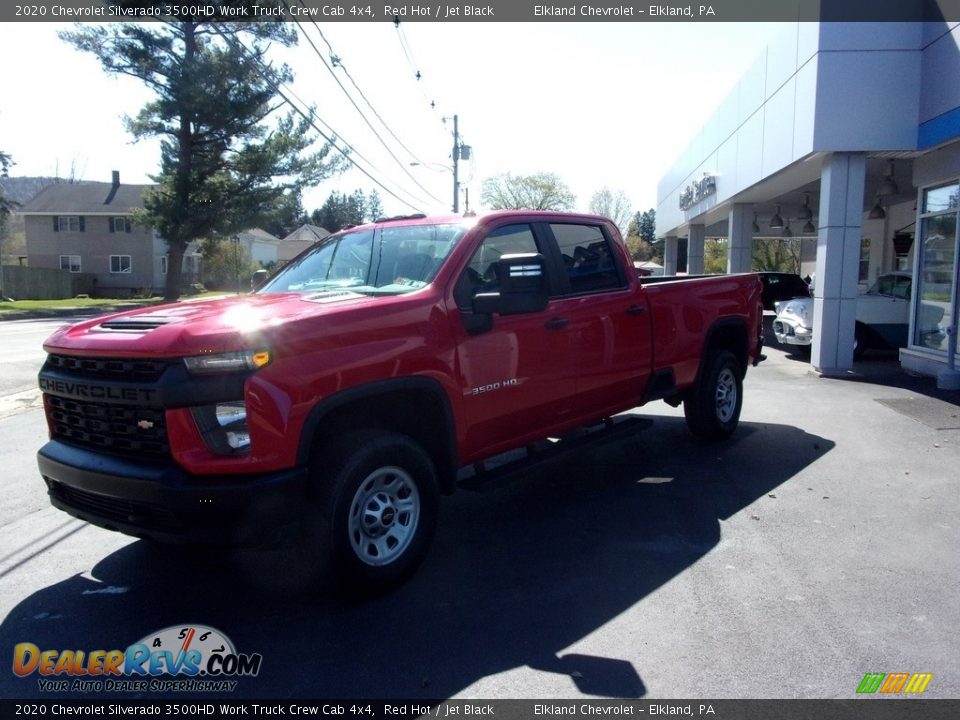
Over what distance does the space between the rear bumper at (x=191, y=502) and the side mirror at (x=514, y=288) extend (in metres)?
1.52

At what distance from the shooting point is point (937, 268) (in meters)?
12.0

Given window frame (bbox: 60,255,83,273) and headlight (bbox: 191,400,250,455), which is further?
window frame (bbox: 60,255,83,273)

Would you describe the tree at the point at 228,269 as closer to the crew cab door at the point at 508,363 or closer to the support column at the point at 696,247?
the support column at the point at 696,247

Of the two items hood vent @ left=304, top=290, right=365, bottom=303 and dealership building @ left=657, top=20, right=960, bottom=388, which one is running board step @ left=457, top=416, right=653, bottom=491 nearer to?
hood vent @ left=304, top=290, right=365, bottom=303

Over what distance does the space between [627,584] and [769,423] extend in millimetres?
5122

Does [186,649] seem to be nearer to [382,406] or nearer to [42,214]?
[382,406]

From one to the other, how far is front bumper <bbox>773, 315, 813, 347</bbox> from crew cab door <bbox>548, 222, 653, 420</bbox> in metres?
8.48

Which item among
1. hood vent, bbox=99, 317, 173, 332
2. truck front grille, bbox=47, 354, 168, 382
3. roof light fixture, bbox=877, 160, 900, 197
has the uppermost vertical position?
roof light fixture, bbox=877, 160, 900, 197

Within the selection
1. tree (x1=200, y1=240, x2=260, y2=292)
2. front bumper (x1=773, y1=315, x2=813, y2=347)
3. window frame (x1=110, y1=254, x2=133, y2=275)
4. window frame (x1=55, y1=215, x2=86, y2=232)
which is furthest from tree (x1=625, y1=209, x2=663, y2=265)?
front bumper (x1=773, y1=315, x2=813, y2=347)

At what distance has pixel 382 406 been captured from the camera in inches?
175

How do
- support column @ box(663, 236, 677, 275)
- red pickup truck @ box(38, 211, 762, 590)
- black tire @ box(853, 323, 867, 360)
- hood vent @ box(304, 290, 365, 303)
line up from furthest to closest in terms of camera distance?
support column @ box(663, 236, 677, 275), black tire @ box(853, 323, 867, 360), hood vent @ box(304, 290, 365, 303), red pickup truck @ box(38, 211, 762, 590)

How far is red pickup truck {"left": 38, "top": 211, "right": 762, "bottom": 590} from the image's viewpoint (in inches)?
144

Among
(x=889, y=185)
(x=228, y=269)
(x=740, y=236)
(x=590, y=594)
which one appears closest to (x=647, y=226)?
(x=228, y=269)

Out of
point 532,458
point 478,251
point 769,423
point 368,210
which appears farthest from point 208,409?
point 368,210
